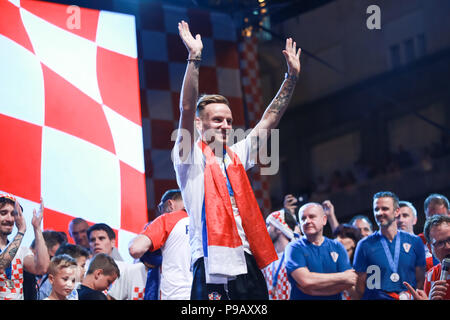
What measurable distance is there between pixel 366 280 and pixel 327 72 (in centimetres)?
1381

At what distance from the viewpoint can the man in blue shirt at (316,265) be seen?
396 cm

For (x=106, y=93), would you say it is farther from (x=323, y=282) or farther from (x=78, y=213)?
(x=323, y=282)

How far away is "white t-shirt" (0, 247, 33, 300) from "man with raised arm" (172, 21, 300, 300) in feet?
6.22

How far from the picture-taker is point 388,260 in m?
4.43

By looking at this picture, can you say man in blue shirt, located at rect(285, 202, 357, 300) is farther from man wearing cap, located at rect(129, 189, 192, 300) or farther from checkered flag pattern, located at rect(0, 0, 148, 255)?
checkered flag pattern, located at rect(0, 0, 148, 255)

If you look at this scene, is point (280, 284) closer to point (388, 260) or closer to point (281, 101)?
point (388, 260)

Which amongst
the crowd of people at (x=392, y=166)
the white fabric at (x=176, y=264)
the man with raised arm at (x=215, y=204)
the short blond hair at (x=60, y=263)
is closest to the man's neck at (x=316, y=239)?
the white fabric at (x=176, y=264)

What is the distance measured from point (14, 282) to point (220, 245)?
212cm

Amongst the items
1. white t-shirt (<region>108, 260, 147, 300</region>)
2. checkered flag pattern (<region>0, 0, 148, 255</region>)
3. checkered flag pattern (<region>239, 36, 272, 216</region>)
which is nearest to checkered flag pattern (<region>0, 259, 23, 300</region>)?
white t-shirt (<region>108, 260, 147, 300</region>)

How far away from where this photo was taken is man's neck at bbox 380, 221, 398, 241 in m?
4.55

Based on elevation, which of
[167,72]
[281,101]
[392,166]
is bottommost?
[281,101]

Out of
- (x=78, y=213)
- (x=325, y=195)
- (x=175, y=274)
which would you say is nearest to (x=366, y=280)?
(x=175, y=274)

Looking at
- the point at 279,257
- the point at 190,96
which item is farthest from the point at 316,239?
the point at 190,96

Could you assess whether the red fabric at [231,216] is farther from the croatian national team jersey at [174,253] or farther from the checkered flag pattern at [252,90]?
the checkered flag pattern at [252,90]
